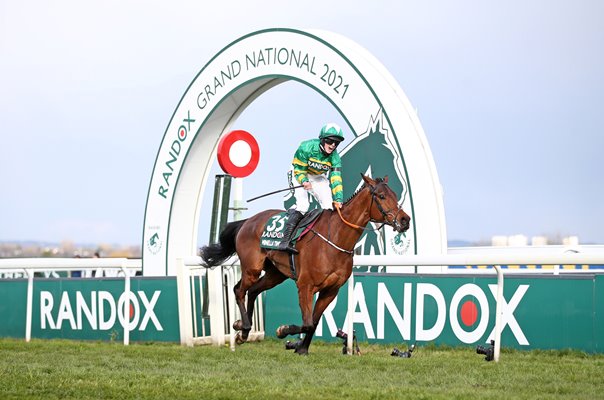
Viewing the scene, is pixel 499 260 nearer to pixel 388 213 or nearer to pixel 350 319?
pixel 388 213

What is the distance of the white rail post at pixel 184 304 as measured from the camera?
9922 mm

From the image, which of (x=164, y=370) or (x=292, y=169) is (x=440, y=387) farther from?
(x=292, y=169)

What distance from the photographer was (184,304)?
10.0m

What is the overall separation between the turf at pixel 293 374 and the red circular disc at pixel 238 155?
7.82ft

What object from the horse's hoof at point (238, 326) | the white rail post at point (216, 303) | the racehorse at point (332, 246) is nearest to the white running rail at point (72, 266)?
the white rail post at point (216, 303)

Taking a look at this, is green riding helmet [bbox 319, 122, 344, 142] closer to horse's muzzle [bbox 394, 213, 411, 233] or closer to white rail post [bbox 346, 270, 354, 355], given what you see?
horse's muzzle [bbox 394, 213, 411, 233]

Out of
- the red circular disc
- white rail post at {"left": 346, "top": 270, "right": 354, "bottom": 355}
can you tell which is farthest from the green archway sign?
white rail post at {"left": 346, "top": 270, "right": 354, "bottom": 355}

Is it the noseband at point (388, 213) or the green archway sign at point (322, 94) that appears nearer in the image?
the noseband at point (388, 213)

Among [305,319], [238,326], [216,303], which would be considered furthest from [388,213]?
[216,303]

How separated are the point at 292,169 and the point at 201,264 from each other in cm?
167

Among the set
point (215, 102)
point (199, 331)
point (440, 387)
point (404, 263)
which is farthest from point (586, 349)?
point (215, 102)

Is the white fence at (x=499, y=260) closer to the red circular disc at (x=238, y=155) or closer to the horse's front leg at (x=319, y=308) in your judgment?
the horse's front leg at (x=319, y=308)

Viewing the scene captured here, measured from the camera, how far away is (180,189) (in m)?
14.6

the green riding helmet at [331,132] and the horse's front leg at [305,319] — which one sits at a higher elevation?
the green riding helmet at [331,132]
